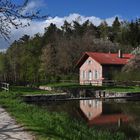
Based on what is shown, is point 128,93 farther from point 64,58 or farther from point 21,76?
point 21,76

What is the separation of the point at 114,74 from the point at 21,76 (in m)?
35.6

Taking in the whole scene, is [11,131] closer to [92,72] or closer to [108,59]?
[108,59]

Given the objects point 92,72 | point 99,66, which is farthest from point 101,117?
point 92,72

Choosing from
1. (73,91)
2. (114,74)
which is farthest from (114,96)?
(114,74)

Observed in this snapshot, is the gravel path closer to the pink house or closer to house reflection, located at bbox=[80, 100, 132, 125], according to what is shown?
house reflection, located at bbox=[80, 100, 132, 125]

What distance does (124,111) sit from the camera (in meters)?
29.3

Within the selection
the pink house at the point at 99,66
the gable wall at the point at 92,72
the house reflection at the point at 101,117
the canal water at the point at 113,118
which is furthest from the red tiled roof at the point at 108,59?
the house reflection at the point at 101,117

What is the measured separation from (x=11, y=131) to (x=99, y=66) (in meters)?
47.0

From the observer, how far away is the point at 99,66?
58.8m

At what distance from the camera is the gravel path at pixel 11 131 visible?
36.7 ft

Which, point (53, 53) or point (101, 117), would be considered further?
point (53, 53)

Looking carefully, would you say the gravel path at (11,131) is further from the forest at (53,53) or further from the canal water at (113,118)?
the forest at (53,53)

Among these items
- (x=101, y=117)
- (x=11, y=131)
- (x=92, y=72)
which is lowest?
(x=101, y=117)

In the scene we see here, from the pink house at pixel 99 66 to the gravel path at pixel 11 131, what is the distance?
4226 centimetres
